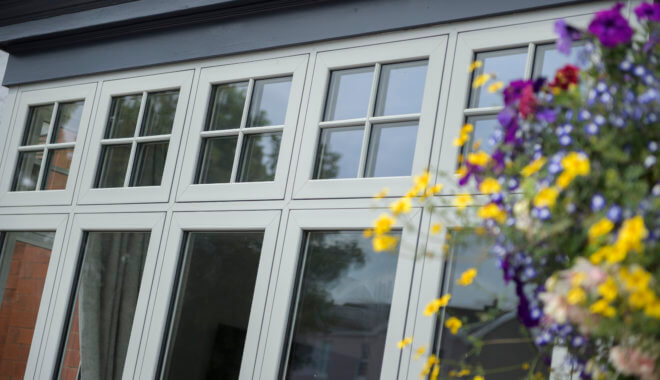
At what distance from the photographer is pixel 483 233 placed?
1.80m

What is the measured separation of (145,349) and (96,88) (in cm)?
140

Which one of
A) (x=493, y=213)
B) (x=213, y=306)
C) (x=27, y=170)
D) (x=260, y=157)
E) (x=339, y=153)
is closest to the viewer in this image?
(x=493, y=213)

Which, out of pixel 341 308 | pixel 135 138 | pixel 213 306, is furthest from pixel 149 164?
pixel 341 308

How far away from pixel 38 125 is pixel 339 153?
6.35 feet

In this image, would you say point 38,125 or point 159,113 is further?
point 38,125

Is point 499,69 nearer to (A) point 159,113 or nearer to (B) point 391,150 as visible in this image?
(B) point 391,150

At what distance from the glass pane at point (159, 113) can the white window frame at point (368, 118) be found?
812 millimetres

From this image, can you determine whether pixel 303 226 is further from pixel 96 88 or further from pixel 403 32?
pixel 96 88

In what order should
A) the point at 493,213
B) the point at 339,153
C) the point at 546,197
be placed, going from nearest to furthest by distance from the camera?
the point at 546,197
the point at 493,213
the point at 339,153

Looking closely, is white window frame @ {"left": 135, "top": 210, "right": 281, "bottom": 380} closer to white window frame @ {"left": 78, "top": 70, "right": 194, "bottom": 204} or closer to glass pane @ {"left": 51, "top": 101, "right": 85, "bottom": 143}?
white window frame @ {"left": 78, "top": 70, "right": 194, "bottom": 204}

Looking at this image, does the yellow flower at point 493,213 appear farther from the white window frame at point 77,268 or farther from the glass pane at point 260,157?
the white window frame at point 77,268

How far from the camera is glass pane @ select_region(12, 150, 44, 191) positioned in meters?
4.26

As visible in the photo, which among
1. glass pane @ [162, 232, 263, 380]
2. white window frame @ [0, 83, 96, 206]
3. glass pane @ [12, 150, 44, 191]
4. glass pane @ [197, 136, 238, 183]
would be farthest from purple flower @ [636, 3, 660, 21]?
glass pane @ [12, 150, 44, 191]

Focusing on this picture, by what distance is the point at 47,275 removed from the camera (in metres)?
3.97
